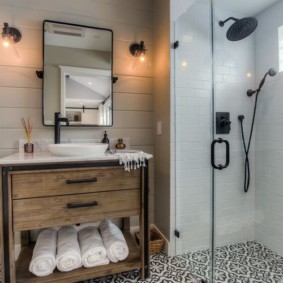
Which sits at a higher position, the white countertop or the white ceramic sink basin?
the white ceramic sink basin

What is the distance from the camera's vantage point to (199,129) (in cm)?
186

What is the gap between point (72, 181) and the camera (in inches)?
53.5

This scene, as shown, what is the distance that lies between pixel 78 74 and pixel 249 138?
5.47 feet

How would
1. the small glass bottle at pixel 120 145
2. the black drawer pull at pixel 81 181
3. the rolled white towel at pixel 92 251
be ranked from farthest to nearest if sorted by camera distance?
the small glass bottle at pixel 120 145 → the rolled white towel at pixel 92 251 → the black drawer pull at pixel 81 181

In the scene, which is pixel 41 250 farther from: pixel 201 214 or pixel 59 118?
pixel 201 214

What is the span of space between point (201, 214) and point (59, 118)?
1.44 metres

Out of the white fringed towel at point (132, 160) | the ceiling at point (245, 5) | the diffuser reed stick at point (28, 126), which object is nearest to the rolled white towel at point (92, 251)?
the white fringed towel at point (132, 160)

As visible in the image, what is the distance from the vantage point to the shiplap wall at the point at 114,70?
178 cm

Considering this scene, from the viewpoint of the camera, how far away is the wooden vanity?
1.26 meters

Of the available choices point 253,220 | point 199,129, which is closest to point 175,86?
point 199,129

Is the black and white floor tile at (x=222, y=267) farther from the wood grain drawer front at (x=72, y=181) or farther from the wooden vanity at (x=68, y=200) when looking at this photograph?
the wood grain drawer front at (x=72, y=181)

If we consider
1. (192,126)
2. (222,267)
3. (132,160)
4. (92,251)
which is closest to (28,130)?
(132,160)

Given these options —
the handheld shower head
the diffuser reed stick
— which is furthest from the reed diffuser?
the handheld shower head

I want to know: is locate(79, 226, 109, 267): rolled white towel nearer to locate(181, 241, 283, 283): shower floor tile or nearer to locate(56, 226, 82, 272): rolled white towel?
locate(56, 226, 82, 272): rolled white towel
